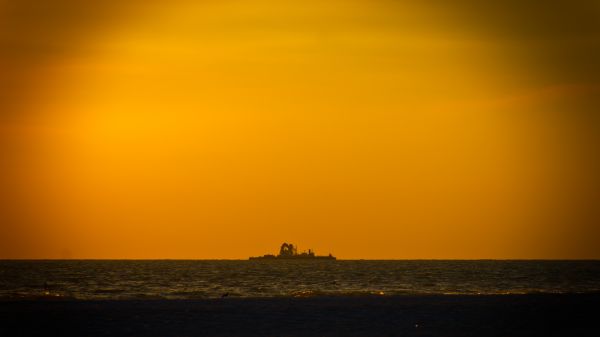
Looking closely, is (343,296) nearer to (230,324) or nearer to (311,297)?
(311,297)

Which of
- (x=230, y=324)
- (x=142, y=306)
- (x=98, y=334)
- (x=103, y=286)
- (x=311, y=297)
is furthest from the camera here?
(x=103, y=286)

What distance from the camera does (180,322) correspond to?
51219 millimetres

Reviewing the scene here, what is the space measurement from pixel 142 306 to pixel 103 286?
51.2 m

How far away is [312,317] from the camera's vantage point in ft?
175

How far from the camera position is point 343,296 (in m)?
71.7

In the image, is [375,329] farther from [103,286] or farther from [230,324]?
[103,286]

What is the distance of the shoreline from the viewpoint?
47.1 m

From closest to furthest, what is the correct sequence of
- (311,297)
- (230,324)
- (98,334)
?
1. (98,334)
2. (230,324)
3. (311,297)

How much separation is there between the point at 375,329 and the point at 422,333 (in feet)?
9.42

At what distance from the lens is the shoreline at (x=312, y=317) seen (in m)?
47.1

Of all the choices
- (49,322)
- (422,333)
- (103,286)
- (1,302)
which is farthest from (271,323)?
(103,286)

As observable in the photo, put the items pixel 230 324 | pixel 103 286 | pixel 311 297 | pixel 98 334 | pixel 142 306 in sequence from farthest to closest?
pixel 103 286
pixel 311 297
pixel 142 306
pixel 230 324
pixel 98 334

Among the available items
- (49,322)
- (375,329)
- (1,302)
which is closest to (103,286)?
(1,302)

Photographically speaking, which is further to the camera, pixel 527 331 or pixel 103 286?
pixel 103 286
